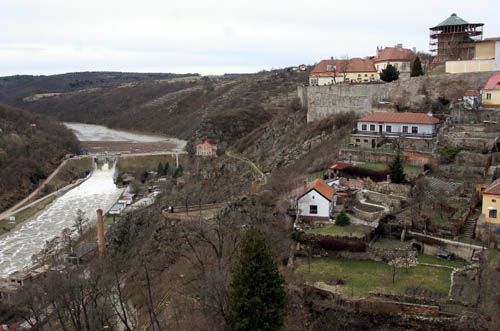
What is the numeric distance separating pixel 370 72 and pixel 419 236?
23.6m

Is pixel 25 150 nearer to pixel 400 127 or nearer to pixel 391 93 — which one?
pixel 391 93

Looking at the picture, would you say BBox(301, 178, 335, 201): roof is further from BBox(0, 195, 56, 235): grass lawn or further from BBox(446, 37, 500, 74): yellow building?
BBox(0, 195, 56, 235): grass lawn

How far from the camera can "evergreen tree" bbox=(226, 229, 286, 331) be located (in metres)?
14.5

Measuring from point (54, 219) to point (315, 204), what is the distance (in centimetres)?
3878

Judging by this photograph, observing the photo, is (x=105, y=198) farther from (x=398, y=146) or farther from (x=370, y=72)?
(x=398, y=146)

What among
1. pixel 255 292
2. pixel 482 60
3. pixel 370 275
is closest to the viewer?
pixel 255 292

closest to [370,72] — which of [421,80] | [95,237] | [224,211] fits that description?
[421,80]

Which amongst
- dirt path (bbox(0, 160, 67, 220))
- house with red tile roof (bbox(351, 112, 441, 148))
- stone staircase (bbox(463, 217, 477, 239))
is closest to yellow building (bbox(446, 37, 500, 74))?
house with red tile roof (bbox(351, 112, 441, 148))

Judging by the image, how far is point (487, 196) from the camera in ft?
64.5

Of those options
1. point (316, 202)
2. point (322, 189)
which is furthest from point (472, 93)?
point (316, 202)

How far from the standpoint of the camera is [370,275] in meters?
18.2

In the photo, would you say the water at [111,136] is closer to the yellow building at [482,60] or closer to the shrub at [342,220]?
the yellow building at [482,60]

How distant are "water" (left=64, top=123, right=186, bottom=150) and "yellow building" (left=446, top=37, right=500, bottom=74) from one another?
57.3 m

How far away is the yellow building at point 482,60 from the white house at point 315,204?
1691 cm
